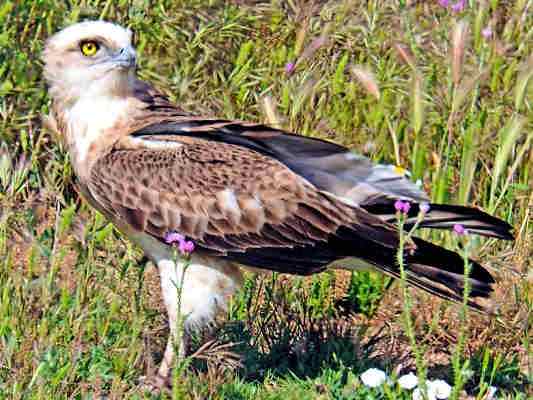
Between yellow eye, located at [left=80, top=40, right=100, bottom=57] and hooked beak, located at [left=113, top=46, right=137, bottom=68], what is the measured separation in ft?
0.39

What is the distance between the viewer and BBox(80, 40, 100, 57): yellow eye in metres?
5.43

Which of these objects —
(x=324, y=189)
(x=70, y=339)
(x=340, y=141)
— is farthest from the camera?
(x=340, y=141)

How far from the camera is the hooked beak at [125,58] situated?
5.34m

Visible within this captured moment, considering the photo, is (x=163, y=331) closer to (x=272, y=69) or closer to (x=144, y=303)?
(x=144, y=303)

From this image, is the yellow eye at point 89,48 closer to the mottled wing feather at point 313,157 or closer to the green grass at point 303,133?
the mottled wing feather at point 313,157

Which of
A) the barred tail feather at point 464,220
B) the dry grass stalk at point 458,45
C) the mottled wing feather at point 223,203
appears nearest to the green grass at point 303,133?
the dry grass stalk at point 458,45

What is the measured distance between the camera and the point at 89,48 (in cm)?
544

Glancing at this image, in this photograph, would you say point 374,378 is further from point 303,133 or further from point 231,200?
point 303,133

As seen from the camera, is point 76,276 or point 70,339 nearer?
point 70,339

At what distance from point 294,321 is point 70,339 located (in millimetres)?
1105

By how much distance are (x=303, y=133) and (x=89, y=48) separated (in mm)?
1397

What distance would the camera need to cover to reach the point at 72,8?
22.2 feet

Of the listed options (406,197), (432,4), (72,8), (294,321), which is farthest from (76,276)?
(432,4)

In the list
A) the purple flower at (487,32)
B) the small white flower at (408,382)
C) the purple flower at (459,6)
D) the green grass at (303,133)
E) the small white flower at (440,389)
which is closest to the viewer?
the small white flower at (440,389)
